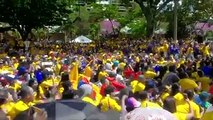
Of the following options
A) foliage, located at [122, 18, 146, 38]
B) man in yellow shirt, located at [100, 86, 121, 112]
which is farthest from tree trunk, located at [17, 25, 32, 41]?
man in yellow shirt, located at [100, 86, 121, 112]

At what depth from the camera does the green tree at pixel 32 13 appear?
39.3 metres

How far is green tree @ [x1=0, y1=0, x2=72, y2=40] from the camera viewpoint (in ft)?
129

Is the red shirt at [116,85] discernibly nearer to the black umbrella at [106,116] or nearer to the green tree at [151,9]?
the black umbrella at [106,116]

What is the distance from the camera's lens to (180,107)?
320 inches

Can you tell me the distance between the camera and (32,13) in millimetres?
39531

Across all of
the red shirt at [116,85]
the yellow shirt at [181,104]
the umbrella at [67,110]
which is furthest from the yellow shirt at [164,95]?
the umbrella at [67,110]

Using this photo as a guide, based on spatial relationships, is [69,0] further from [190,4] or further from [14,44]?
[190,4]

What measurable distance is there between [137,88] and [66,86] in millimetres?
1311

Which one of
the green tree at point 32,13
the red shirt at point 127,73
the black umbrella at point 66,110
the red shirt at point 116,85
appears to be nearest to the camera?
the black umbrella at point 66,110

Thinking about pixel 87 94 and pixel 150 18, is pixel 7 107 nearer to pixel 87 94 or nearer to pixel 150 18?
pixel 87 94

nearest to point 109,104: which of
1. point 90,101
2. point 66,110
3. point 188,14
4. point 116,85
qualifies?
point 90,101

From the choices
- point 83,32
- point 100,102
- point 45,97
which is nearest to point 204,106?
point 100,102

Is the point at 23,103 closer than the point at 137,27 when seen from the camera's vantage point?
Yes

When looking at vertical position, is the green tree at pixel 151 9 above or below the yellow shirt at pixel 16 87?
below
